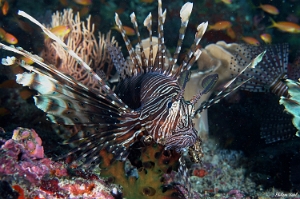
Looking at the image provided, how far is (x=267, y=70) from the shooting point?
5.17 metres

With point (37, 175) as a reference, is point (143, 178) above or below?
below

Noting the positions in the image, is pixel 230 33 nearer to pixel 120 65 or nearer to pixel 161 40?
pixel 120 65

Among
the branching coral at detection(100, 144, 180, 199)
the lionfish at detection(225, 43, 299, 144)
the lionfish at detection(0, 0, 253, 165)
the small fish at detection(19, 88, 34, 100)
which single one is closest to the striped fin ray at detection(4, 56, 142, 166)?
the lionfish at detection(0, 0, 253, 165)

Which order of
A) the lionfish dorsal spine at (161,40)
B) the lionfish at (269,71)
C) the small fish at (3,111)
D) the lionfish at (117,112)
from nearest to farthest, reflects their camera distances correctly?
1. the lionfish at (117,112)
2. the lionfish dorsal spine at (161,40)
3. the small fish at (3,111)
4. the lionfish at (269,71)

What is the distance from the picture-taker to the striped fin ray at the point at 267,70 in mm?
5090

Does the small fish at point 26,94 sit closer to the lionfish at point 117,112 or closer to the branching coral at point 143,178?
the lionfish at point 117,112

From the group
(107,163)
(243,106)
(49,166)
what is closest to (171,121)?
(107,163)

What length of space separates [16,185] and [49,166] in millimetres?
446

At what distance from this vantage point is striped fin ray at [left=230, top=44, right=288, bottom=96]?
5090 mm

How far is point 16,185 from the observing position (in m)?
1.85

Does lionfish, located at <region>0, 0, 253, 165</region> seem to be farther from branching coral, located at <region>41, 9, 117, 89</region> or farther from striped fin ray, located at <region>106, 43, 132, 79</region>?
branching coral, located at <region>41, 9, 117, 89</region>

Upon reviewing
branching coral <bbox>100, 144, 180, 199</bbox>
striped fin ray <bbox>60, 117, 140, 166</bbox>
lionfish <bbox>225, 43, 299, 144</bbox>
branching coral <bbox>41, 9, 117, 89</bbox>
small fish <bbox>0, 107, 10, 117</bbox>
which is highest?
branching coral <bbox>41, 9, 117, 89</bbox>

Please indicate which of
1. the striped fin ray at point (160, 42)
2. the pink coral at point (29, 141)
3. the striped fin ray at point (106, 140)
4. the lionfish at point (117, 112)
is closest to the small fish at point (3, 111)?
the lionfish at point (117, 112)

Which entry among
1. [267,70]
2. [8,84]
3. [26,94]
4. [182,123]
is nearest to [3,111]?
[26,94]
